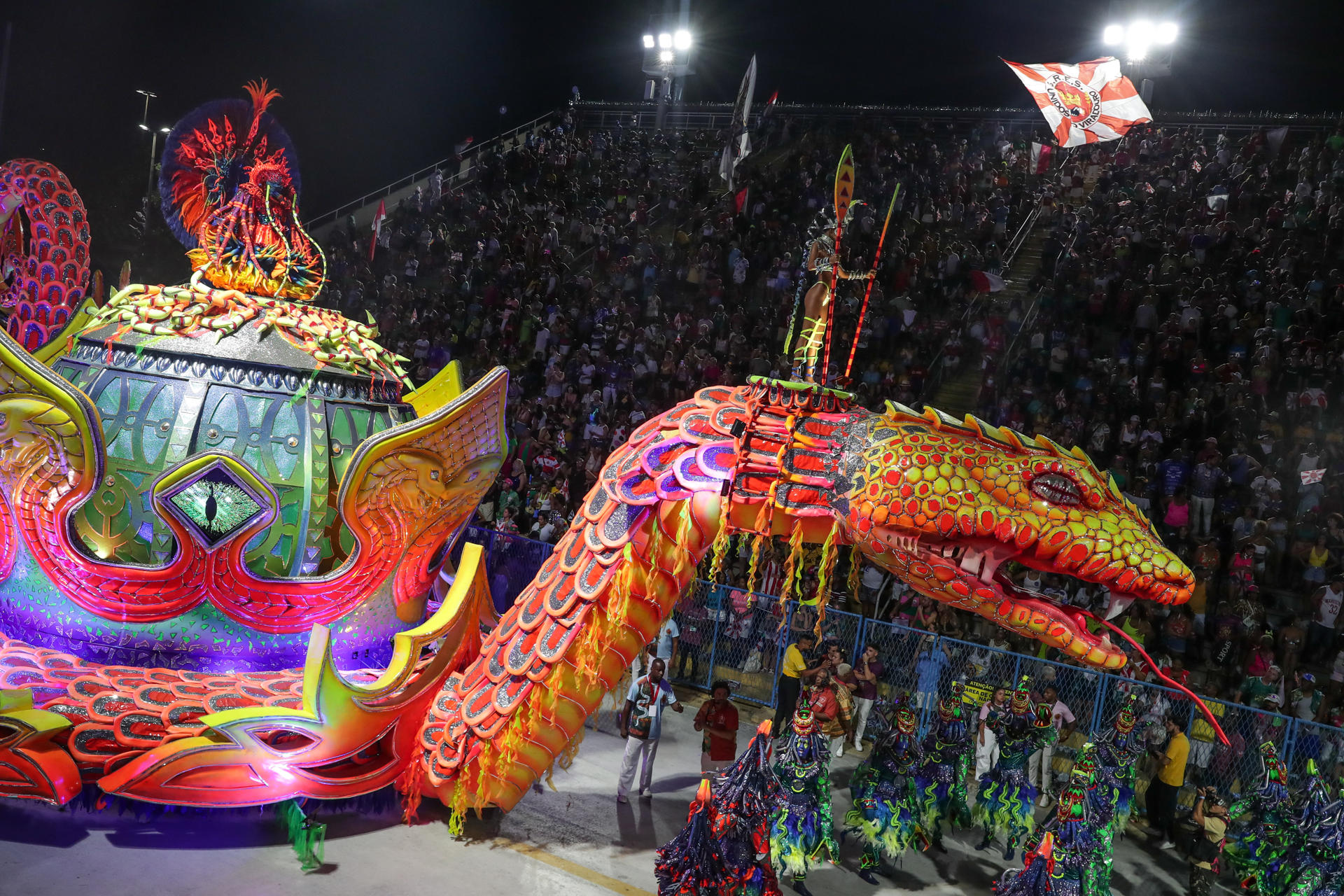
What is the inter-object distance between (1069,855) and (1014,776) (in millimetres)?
1768

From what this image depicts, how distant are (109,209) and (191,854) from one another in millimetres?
11670

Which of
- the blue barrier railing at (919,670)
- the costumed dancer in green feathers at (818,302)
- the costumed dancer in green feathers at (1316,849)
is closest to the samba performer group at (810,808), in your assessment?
the blue barrier railing at (919,670)

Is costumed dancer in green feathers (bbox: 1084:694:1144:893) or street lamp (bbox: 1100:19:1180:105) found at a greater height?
street lamp (bbox: 1100:19:1180:105)

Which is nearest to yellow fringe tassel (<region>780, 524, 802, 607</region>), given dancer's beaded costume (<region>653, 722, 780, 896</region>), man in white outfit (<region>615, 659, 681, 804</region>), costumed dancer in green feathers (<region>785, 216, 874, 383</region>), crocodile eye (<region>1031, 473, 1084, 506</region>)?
dancer's beaded costume (<region>653, 722, 780, 896</region>)

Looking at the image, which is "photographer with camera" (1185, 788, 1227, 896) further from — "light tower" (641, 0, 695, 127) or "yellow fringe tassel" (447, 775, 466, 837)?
"light tower" (641, 0, 695, 127)

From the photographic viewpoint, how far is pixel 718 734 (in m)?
7.52

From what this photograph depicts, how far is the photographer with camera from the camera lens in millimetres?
7309

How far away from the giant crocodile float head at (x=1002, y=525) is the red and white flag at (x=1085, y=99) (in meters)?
10.2

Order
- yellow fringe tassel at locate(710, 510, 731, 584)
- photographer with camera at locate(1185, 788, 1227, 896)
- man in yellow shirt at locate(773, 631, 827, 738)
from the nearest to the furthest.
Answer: yellow fringe tassel at locate(710, 510, 731, 584) → photographer with camera at locate(1185, 788, 1227, 896) → man in yellow shirt at locate(773, 631, 827, 738)

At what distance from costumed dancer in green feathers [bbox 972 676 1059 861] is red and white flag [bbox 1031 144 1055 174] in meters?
12.1

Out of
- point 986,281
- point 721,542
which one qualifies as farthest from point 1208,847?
point 986,281

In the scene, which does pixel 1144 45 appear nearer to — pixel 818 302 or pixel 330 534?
pixel 818 302

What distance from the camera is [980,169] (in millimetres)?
18062

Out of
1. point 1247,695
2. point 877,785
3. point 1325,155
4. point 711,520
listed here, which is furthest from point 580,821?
point 1325,155
